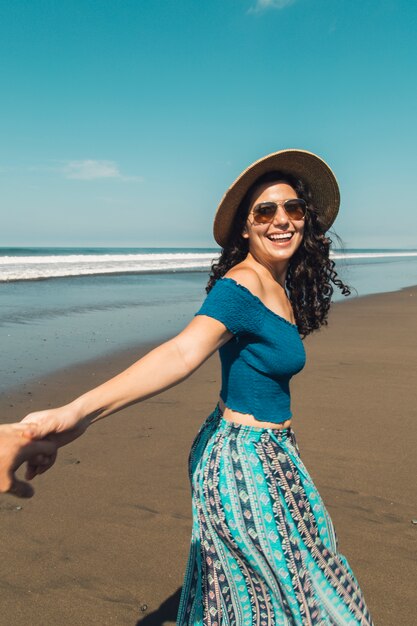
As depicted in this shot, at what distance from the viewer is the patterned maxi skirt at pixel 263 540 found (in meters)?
1.65

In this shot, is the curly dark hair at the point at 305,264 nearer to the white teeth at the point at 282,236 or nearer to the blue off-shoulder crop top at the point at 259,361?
the white teeth at the point at 282,236

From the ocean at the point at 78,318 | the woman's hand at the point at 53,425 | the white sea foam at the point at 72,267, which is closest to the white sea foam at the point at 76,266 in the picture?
the white sea foam at the point at 72,267

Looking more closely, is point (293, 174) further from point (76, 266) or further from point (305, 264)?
point (76, 266)

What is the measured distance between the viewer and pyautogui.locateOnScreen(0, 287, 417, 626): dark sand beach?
2.83 metres

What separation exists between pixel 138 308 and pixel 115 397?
41.4 feet

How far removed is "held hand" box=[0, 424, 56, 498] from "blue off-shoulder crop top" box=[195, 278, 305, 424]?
2.15ft

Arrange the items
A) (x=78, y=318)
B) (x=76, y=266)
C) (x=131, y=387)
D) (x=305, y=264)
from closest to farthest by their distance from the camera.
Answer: (x=131, y=387)
(x=305, y=264)
(x=78, y=318)
(x=76, y=266)

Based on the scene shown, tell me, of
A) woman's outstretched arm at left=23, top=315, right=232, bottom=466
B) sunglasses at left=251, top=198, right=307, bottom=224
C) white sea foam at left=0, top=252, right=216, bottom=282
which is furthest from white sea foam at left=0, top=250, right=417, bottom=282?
woman's outstretched arm at left=23, top=315, right=232, bottom=466

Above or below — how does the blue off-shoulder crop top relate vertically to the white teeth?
below

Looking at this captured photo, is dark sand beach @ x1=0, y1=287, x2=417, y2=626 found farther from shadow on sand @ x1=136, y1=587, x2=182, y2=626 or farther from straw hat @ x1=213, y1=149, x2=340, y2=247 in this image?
straw hat @ x1=213, y1=149, x2=340, y2=247

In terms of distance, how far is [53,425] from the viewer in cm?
131

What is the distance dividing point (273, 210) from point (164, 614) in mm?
2087

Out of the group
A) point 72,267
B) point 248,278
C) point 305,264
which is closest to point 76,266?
point 72,267

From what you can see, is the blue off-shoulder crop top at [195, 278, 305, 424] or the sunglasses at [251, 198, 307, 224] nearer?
the blue off-shoulder crop top at [195, 278, 305, 424]
